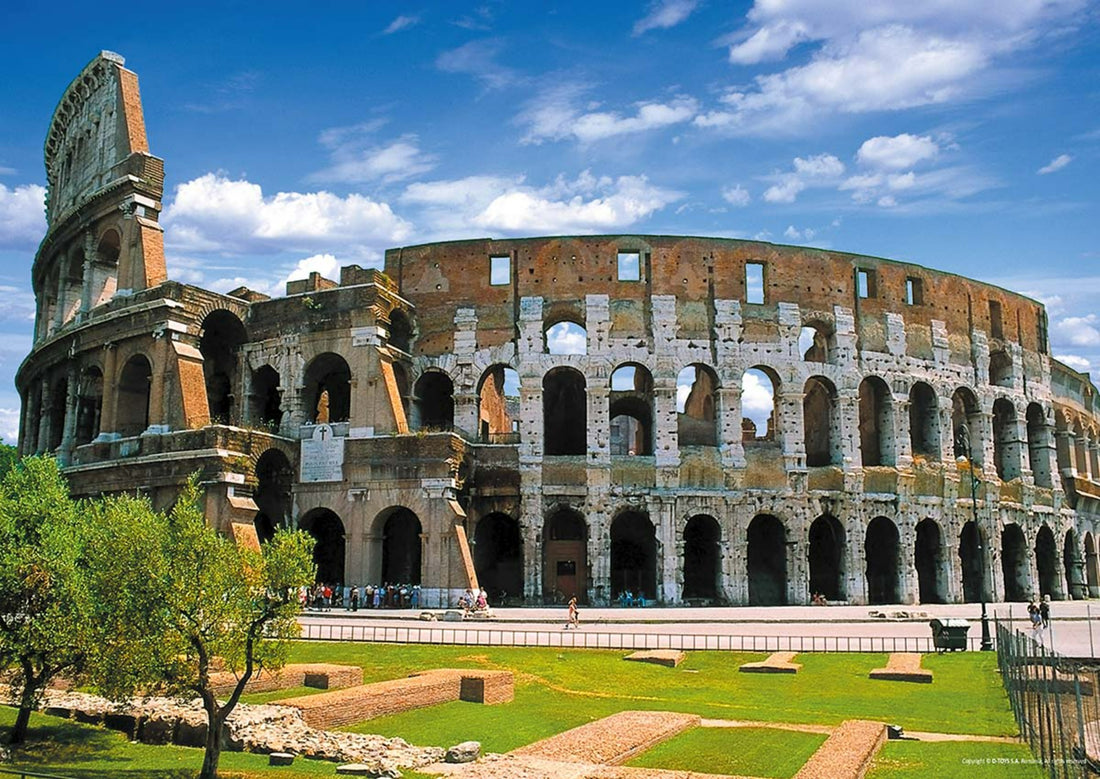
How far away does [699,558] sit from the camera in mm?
44125

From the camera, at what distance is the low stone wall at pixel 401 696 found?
16.1m

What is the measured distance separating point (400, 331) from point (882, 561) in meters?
23.9

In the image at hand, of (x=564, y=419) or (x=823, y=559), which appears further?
(x=564, y=419)

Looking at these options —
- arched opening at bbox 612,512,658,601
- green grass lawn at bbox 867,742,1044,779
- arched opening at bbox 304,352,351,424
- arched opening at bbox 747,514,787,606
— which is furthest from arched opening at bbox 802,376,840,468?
green grass lawn at bbox 867,742,1044,779

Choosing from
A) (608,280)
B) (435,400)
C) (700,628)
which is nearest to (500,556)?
(435,400)

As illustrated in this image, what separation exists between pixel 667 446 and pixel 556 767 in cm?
2882

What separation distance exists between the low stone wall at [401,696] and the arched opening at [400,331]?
2454cm

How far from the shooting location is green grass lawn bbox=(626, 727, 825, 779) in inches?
522

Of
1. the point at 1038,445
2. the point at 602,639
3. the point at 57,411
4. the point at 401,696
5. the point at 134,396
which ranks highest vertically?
the point at 57,411

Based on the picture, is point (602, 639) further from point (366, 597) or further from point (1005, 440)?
point (1005, 440)

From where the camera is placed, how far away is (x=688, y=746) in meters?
14.6

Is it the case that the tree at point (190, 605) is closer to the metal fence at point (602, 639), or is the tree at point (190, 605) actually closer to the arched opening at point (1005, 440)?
the metal fence at point (602, 639)

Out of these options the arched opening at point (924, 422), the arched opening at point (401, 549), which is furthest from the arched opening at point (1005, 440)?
the arched opening at point (401, 549)

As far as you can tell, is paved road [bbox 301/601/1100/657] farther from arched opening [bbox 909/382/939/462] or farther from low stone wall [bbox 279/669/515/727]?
arched opening [bbox 909/382/939/462]
